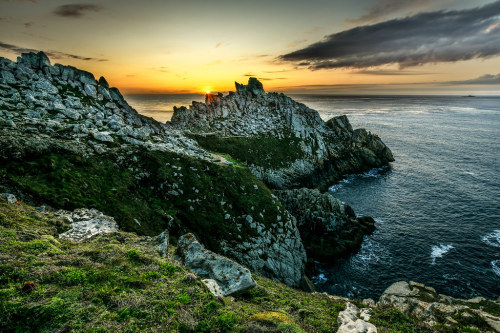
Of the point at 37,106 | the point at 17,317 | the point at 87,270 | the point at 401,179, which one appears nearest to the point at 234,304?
the point at 87,270

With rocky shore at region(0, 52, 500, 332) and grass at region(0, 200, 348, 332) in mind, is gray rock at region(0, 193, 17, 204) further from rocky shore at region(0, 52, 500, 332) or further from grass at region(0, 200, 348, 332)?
grass at region(0, 200, 348, 332)

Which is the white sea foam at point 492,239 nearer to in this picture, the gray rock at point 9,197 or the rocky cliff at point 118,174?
the rocky cliff at point 118,174

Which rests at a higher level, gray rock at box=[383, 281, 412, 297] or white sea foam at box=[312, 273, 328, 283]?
gray rock at box=[383, 281, 412, 297]

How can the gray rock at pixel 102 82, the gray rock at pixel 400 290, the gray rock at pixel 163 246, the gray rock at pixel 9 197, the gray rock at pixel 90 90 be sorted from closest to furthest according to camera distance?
the gray rock at pixel 163 246
the gray rock at pixel 9 197
the gray rock at pixel 400 290
the gray rock at pixel 90 90
the gray rock at pixel 102 82

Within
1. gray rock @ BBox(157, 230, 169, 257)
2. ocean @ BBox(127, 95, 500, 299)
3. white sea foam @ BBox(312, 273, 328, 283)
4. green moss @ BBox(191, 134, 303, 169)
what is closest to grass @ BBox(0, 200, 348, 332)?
gray rock @ BBox(157, 230, 169, 257)

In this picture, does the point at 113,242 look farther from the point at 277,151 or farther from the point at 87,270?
the point at 277,151

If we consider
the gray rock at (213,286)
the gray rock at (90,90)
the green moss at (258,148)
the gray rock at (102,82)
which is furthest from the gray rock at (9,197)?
the green moss at (258,148)

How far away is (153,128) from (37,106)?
52.4 feet

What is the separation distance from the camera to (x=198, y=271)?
1422 centimetres

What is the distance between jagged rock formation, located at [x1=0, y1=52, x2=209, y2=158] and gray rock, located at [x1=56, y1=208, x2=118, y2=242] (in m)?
8.47

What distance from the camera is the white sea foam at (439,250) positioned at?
38.5 meters

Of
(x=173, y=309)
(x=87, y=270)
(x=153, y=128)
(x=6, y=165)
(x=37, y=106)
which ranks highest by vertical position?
(x=37, y=106)

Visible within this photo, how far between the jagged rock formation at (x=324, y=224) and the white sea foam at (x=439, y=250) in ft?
32.7

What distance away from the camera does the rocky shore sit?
31.3 ft
